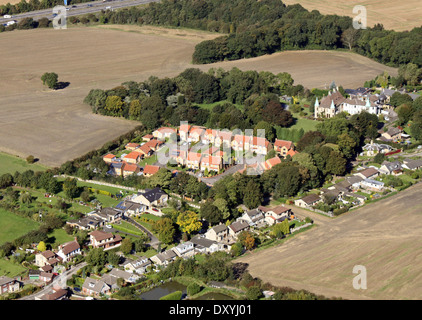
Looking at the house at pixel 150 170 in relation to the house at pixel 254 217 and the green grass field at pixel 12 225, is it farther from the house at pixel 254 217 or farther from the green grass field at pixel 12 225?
the green grass field at pixel 12 225

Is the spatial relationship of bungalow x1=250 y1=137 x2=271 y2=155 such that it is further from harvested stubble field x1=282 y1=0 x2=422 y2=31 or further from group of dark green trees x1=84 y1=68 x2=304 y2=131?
harvested stubble field x1=282 y1=0 x2=422 y2=31

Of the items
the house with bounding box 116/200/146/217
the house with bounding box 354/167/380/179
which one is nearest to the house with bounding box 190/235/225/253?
the house with bounding box 116/200/146/217

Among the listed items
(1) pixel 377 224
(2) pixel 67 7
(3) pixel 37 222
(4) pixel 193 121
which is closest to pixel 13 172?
(3) pixel 37 222

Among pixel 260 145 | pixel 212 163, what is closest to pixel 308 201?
pixel 212 163

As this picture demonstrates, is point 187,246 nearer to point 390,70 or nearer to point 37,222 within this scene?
point 37,222

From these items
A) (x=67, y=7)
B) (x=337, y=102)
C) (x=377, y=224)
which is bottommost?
(x=377, y=224)

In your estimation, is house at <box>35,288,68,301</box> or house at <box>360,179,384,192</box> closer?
house at <box>35,288,68,301</box>
